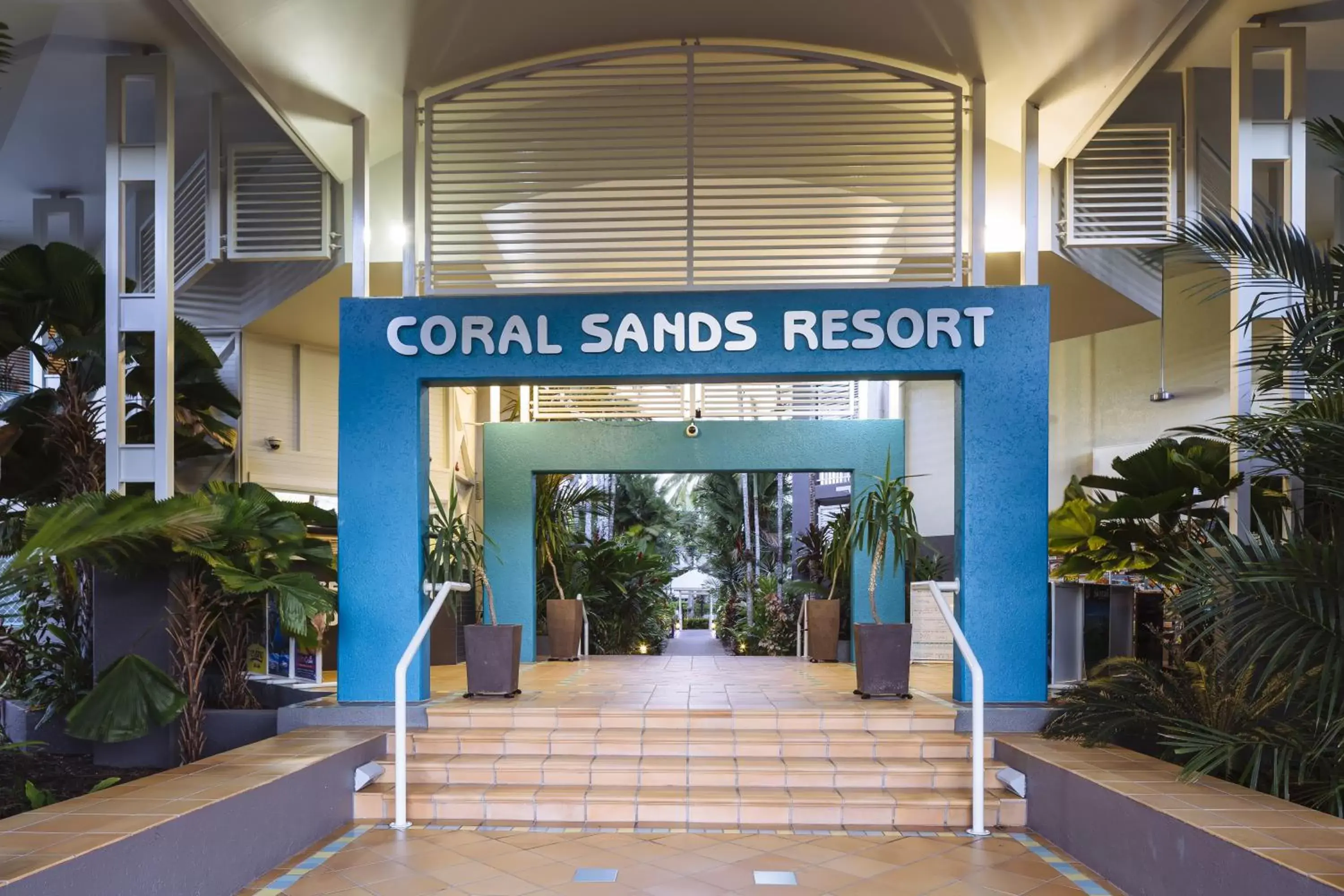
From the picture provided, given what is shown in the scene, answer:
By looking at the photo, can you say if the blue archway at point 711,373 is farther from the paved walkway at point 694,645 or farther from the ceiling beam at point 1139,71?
the paved walkway at point 694,645

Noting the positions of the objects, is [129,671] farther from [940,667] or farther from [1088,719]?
[940,667]

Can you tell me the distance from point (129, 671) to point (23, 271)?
3448 mm

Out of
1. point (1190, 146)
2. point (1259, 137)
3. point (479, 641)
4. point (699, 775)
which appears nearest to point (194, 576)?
point (479, 641)

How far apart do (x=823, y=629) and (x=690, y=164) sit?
5.55 meters

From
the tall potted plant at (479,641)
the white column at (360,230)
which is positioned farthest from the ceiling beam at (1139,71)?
the tall potted plant at (479,641)

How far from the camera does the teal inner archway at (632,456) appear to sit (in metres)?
11.2

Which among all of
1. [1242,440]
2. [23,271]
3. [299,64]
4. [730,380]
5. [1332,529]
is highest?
[299,64]

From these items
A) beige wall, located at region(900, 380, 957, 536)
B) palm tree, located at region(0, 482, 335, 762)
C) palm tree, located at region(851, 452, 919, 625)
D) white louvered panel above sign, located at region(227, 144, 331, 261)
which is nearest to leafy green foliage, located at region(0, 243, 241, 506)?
white louvered panel above sign, located at region(227, 144, 331, 261)

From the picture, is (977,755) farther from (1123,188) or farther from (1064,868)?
(1123,188)

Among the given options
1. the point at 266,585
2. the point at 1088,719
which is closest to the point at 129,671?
the point at 266,585

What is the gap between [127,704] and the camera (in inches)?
263

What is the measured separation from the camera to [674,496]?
106ft

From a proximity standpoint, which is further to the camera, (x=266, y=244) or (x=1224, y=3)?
(x=266, y=244)

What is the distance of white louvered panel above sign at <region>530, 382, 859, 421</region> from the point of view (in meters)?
11.7
